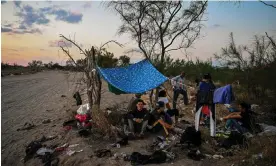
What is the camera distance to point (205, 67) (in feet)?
55.5

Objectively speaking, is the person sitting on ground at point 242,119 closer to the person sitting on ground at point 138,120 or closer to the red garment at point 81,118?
the person sitting on ground at point 138,120

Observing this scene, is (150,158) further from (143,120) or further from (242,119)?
(242,119)

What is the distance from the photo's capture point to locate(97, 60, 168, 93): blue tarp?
24.4 feet

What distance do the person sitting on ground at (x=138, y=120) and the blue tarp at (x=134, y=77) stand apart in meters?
0.66

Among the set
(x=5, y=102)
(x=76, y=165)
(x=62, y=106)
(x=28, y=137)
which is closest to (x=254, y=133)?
(x=76, y=165)

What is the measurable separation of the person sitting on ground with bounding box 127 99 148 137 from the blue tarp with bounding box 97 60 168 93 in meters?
0.66

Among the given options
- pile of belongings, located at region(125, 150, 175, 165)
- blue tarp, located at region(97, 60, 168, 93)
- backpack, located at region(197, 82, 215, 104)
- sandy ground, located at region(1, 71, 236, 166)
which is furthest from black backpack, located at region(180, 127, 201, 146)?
blue tarp, located at region(97, 60, 168, 93)

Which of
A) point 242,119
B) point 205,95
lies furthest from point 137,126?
point 242,119

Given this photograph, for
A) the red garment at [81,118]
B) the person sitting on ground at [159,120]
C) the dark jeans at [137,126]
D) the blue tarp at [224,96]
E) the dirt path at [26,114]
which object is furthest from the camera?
the red garment at [81,118]

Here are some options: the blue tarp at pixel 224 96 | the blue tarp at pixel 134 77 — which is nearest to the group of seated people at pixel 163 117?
the blue tarp at pixel 224 96

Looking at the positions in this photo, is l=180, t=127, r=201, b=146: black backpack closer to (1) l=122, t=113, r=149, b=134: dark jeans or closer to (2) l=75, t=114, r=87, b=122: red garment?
(1) l=122, t=113, r=149, b=134: dark jeans

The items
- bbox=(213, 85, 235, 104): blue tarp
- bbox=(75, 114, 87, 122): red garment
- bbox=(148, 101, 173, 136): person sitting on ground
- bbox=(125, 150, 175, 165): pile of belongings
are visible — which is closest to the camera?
bbox=(125, 150, 175, 165): pile of belongings

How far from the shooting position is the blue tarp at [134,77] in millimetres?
7430

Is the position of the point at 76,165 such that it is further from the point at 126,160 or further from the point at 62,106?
the point at 62,106
